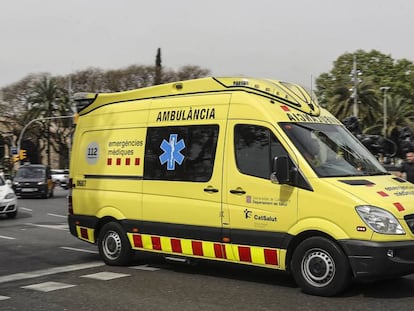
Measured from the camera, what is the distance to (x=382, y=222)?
6410 millimetres

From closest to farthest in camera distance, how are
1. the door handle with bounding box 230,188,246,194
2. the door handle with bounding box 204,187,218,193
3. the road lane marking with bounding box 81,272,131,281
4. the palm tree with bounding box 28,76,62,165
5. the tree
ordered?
the door handle with bounding box 230,188,246,194, the door handle with bounding box 204,187,218,193, the road lane marking with bounding box 81,272,131,281, the tree, the palm tree with bounding box 28,76,62,165

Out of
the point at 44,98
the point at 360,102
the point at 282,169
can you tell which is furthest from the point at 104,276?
the point at 44,98

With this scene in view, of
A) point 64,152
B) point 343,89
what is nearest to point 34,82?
point 64,152

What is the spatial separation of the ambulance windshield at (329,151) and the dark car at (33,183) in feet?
68.6

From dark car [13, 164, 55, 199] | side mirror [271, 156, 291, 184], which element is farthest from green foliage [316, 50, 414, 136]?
side mirror [271, 156, 291, 184]

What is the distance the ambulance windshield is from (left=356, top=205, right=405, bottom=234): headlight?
75 centimetres

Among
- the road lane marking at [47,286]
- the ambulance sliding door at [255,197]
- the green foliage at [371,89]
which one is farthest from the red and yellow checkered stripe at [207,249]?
the green foliage at [371,89]

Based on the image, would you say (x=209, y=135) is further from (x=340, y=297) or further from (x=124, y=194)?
(x=340, y=297)

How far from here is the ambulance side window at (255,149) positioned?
730cm

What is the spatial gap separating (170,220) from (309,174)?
7.38 ft

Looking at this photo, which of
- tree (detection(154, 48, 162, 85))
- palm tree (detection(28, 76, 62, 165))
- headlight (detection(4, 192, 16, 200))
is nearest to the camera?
headlight (detection(4, 192, 16, 200))

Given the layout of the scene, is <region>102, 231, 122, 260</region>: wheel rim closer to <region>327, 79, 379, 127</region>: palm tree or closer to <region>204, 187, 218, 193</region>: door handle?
<region>204, 187, 218, 193</region>: door handle

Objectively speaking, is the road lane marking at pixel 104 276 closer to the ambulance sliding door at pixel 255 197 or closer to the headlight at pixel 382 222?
the ambulance sliding door at pixel 255 197

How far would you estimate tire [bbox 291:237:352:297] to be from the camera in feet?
21.7
